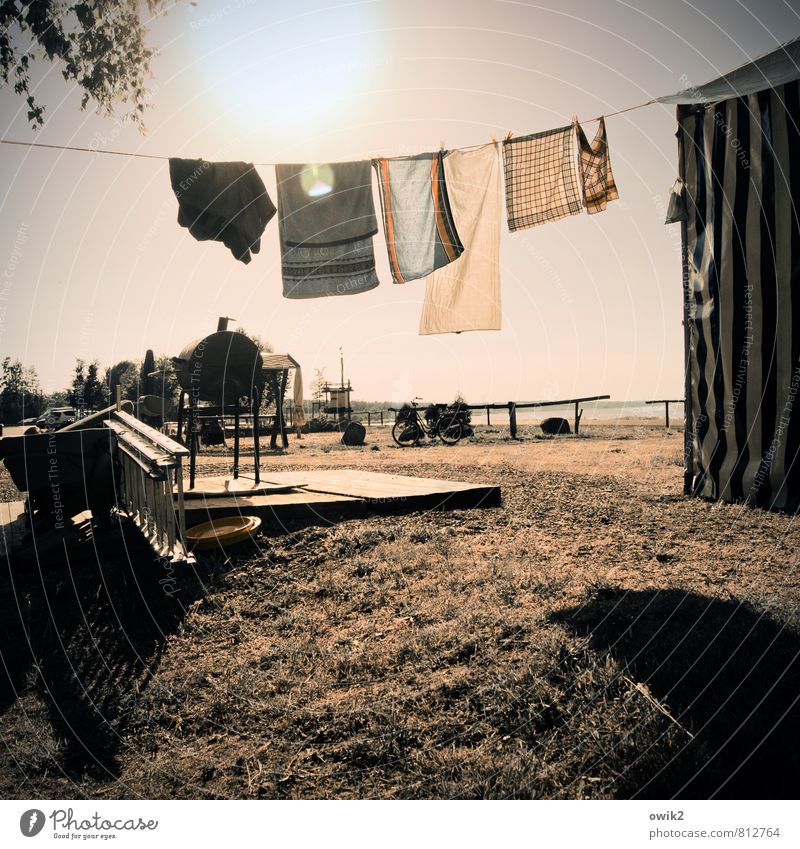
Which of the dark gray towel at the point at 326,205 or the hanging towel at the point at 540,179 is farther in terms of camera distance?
the dark gray towel at the point at 326,205

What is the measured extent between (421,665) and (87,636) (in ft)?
8.93

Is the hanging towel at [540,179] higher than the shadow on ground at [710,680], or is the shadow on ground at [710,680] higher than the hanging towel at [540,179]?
the hanging towel at [540,179]

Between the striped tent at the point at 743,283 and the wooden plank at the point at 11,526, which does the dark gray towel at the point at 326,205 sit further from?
the wooden plank at the point at 11,526

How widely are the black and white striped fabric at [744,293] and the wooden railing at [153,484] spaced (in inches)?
229

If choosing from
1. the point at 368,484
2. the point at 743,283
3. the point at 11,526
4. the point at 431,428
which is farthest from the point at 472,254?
the point at 431,428

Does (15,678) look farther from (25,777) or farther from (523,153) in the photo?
(523,153)

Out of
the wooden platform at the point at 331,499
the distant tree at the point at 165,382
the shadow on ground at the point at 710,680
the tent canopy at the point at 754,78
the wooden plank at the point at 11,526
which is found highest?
the tent canopy at the point at 754,78

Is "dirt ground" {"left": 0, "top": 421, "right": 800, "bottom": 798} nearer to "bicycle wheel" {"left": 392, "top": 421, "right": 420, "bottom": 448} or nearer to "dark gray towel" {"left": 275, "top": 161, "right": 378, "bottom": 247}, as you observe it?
"dark gray towel" {"left": 275, "top": 161, "right": 378, "bottom": 247}

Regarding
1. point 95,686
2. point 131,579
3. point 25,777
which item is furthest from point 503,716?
point 131,579

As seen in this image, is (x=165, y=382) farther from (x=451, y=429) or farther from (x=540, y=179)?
(x=540, y=179)

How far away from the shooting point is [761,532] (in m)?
5.29

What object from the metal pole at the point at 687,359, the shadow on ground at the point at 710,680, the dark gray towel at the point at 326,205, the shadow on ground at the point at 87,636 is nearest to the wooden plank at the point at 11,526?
the shadow on ground at the point at 87,636

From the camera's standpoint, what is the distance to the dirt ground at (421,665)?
2.57 metres

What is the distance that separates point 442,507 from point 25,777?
4.60m
